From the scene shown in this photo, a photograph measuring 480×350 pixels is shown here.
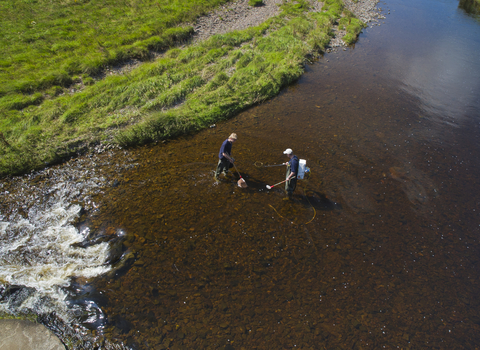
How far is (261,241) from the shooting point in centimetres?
967

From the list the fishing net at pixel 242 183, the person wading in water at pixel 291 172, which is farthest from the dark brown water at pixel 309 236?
the person wading in water at pixel 291 172

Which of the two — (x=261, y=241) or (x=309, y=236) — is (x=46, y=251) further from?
(x=309, y=236)

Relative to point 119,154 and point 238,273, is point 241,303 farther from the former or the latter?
point 119,154

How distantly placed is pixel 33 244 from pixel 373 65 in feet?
83.1

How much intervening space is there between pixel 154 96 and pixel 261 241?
1154cm

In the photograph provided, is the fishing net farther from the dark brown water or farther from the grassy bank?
the grassy bank

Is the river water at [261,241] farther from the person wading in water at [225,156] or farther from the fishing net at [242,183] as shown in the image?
the person wading in water at [225,156]

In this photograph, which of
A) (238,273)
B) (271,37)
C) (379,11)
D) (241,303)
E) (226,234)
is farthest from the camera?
(379,11)

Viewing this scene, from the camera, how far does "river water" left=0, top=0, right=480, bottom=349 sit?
7.66 m

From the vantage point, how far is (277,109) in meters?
16.7

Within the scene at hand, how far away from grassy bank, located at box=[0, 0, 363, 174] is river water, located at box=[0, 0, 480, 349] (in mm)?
1134

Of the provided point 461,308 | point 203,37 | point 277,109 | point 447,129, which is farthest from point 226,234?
point 203,37

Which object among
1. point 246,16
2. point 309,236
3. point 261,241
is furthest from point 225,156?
point 246,16

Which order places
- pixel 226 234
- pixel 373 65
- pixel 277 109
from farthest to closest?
pixel 373 65, pixel 277 109, pixel 226 234
